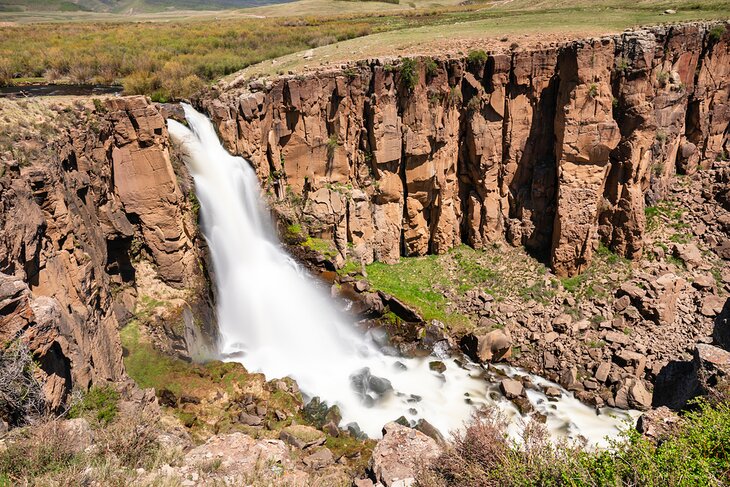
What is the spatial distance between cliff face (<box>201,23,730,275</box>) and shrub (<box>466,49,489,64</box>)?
0.36 feet

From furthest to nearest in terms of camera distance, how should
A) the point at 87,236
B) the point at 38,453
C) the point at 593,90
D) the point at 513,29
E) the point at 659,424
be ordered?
1. the point at 513,29
2. the point at 593,90
3. the point at 87,236
4. the point at 659,424
5. the point at 38,453

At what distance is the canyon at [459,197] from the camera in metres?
16.8

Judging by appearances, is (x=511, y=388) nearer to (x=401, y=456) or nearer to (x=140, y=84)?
(x=401, y=456)

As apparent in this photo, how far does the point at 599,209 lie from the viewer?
80.0 ft

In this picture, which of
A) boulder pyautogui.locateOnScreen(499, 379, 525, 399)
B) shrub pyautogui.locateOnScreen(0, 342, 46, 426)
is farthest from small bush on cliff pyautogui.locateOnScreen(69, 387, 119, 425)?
boulder pyautogui.locateOnScreen(499, 379, 525, 399)

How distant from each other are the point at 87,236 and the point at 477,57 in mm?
20328

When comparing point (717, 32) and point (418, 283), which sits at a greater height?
point (717, 32)

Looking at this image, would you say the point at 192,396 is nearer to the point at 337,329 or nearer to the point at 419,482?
the point at 337,329

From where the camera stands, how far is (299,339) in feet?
69.3

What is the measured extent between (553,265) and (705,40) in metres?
14.7

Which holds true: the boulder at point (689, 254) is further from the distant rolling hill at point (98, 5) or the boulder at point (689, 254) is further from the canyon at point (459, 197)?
the distant rolling hill at point (98, 5)

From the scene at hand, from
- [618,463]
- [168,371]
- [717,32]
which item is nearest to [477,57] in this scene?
[717,32]

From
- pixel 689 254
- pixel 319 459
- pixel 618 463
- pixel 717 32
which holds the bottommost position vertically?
pixel 319 459

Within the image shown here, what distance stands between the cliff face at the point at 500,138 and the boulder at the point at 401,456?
1397 centimetres
